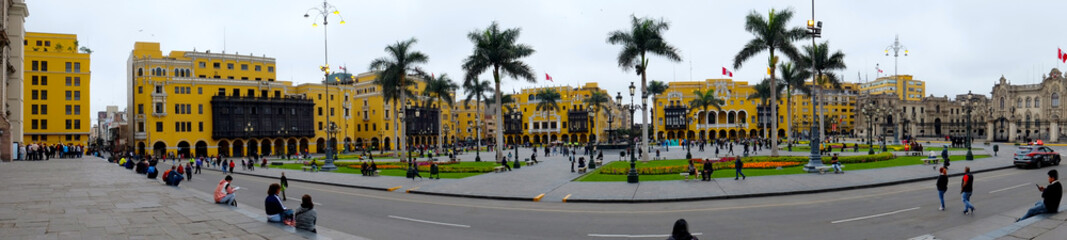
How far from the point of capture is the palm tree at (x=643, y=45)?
117 feet

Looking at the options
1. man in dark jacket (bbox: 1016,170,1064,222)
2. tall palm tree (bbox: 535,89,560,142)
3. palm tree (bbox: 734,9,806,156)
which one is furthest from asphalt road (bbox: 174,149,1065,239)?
tall palm tree (bbox: 535,89,560,142)

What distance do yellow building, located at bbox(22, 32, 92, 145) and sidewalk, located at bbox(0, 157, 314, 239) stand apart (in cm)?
6016

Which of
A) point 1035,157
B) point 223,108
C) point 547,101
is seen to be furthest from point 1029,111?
point 223,108

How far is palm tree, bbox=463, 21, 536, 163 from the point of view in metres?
38.2

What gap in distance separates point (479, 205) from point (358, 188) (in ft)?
30.1

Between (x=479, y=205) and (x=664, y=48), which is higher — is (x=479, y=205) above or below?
below

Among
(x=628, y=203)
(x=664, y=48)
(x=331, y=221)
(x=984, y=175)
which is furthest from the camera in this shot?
(x=664, y=48)

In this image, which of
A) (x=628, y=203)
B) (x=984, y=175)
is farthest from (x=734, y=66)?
(x=628, y=203)

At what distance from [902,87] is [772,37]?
13345cm

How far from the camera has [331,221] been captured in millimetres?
13961

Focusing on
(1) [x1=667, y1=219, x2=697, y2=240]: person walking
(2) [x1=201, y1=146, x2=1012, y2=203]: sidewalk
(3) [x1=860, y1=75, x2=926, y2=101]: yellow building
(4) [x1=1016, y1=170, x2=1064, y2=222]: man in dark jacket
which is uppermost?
(3) [x1=860, y1=75, x2=926, y2=101]: yellow building

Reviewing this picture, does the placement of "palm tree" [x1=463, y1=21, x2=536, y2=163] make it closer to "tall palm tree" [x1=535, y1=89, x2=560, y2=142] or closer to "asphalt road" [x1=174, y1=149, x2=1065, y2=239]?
"asphalt road" [x1=174, y1=149, x2=1065, y2=239]

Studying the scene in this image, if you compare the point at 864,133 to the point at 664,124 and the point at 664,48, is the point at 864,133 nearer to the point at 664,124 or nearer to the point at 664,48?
the point at 664,124

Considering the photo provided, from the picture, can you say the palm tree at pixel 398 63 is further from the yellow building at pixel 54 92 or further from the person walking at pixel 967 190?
the yellow building at pixel 54 92
